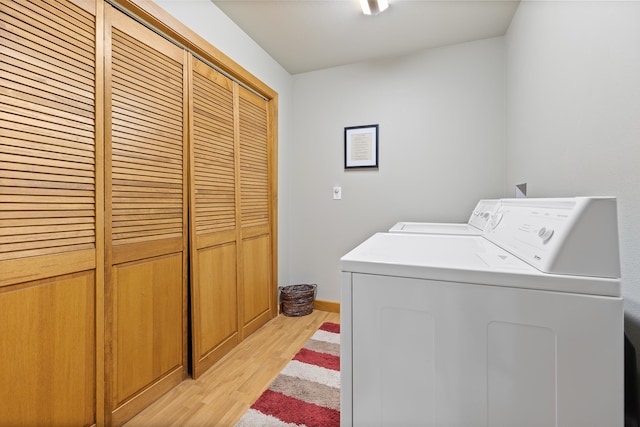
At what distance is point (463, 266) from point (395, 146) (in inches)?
74.1

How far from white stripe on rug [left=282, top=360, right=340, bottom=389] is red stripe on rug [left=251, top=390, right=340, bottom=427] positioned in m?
0.19

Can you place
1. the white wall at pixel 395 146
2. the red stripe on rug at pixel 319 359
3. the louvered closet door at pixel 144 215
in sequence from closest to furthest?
1. the louvered closet door at pixel 144 215
2. the red stripe on rug at pixel 319 359
3. the white wall at pixel 395 146

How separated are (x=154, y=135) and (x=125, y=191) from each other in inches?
13.5

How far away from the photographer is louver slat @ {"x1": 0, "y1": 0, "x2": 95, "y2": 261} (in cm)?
92

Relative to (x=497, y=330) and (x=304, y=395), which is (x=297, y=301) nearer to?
(x=304, y=395)

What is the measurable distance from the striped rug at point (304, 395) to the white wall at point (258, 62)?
0.96 meters

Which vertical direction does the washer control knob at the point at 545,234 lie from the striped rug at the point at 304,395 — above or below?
above

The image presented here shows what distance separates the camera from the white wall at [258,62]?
1634mm

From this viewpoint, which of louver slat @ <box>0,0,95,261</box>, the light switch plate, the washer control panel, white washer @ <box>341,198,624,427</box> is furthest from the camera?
the light switch plate

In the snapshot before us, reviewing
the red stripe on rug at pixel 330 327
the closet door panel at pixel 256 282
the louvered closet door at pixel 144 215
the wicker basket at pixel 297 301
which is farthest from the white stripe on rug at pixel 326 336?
the louvered closet door at pixel 144 215

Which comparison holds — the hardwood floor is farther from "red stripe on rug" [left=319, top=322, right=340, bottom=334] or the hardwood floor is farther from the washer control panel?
the washer control panel

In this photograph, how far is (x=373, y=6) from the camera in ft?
5.76

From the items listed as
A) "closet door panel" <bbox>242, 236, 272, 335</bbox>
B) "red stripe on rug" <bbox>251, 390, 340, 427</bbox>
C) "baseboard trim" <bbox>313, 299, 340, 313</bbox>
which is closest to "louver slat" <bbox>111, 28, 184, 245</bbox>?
"closet door panel" <bbox>242, 236, 272, 335</bbox>

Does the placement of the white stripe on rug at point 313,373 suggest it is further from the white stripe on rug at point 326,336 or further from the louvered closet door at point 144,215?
the louvered closet door at point 144,215
